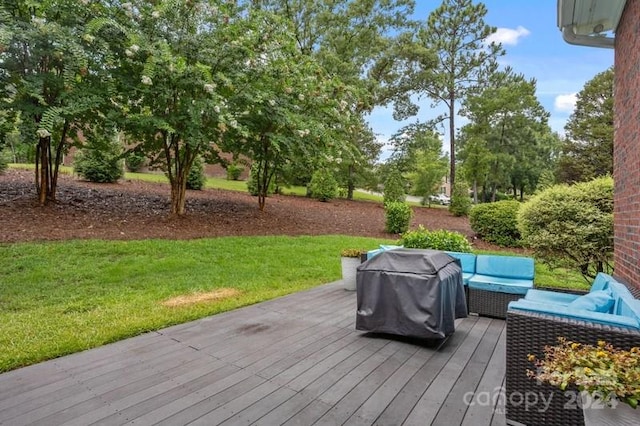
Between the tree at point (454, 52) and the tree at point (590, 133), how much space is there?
8.51 m

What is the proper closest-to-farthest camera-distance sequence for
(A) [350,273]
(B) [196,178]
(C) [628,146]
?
(C) [628,146]
(A) [350,273]
(B) [196,178]

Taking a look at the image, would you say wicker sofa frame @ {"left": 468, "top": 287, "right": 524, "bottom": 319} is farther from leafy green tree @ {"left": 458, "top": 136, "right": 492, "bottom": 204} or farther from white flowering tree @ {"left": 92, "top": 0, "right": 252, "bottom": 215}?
leafy green tree @ {"left": 458, "top": 136, "right": 492, "bottom": 204}

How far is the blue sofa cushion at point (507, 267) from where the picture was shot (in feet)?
14.0

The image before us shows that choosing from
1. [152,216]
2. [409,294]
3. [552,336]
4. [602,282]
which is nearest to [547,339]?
[552,336]

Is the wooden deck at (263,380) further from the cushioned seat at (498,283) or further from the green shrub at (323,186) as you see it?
the green shrub at (323,186)

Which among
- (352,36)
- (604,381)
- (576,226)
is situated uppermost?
(352,36)

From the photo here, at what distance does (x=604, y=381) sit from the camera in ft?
4.18

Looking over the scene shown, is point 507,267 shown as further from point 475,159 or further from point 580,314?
point 475,159

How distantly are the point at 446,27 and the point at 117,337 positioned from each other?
1773cm

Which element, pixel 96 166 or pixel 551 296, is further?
pixel 96 166

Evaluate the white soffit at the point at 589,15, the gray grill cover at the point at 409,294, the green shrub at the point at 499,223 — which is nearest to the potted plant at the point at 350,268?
the gray grill cover at the point at 409,294

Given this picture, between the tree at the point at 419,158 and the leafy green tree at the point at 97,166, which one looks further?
the tree at the point at 419,158

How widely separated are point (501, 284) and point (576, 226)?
5.06ft

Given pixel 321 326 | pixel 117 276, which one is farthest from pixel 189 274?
pixel 321 326
